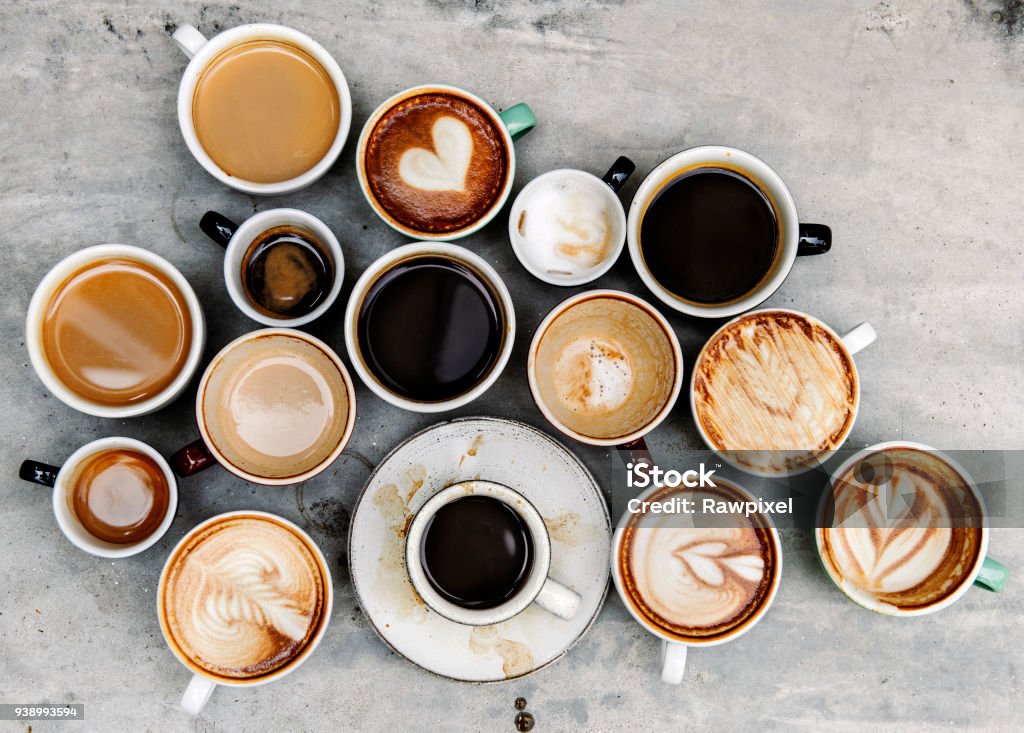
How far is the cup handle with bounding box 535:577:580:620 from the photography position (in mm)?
1360

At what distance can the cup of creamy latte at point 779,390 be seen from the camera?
1.46m

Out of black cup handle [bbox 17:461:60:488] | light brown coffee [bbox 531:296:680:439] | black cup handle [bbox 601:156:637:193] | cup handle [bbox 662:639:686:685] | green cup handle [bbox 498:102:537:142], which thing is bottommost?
cup handle [bbox 662:639:686:685]

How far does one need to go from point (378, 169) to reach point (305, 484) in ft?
2.48

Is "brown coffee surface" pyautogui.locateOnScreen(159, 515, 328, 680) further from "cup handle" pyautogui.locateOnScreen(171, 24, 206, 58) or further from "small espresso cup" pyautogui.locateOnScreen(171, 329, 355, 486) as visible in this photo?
"cup handle" pyautogui.locateOnScreen(171, 24, 206, 58)

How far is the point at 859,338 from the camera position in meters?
1.47

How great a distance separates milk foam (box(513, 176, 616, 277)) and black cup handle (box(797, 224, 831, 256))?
1.37ft

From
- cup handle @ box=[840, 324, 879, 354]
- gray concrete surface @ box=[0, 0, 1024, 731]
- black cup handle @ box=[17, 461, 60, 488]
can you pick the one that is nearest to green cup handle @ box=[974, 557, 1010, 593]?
gray concrete surface @ box=[0, 0, 1024, 731]

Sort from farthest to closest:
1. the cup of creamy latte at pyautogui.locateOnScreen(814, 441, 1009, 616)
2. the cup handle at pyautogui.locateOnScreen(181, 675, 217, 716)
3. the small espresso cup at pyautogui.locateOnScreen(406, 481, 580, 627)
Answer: the cup of creamy latte at pyautogui.locateOnScreen(814, 441, 1009, 616) → the cup handle at pyautogui.locateOnScreen(181, 675, 217, 716) → the small espresso cup at pyautogui.locateOnScreen(406, 481, 580, 627)

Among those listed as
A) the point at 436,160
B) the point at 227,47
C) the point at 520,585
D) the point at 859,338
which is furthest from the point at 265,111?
the point at 859,338

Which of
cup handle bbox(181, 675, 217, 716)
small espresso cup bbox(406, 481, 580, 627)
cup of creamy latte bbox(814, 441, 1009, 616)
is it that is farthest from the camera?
cup of creamy latte bbox(814, 441, 1009, 616)

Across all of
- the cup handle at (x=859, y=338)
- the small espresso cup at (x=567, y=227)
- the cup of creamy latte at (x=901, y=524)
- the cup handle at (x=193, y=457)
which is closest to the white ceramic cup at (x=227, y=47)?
the small espresso cup at (x=567, y=227)

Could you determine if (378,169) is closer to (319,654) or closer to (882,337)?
(319,654)

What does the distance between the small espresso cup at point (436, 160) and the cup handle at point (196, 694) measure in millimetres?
1084

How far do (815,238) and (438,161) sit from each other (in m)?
0.85
